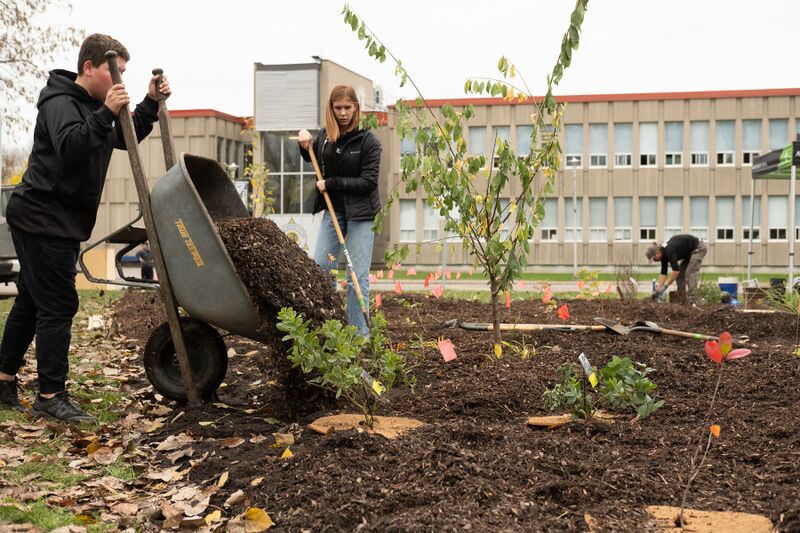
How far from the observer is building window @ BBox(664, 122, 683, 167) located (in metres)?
39.6

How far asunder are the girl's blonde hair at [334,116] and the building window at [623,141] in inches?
1417

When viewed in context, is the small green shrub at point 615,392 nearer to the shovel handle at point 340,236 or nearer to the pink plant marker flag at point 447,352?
the pink plant marker flag at point 447,352

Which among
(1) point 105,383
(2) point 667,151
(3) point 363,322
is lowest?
(1) point 105,383

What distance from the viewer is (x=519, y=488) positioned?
293 centimetres

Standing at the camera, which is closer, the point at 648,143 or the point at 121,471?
the point at 121,471

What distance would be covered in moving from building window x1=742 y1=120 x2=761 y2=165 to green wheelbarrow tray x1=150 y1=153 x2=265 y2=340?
38.5 m

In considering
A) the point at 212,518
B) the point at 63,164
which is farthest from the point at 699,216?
the point at 212,518

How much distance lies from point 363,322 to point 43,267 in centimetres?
233

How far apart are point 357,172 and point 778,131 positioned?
37246 millimetres

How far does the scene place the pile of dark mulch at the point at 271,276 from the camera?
427 centimetres

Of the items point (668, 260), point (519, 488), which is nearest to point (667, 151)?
point (668, 260)

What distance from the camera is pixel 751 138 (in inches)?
1531

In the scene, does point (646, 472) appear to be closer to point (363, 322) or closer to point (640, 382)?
point (640, 382)

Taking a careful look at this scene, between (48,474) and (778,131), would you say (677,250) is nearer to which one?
(48,474)
